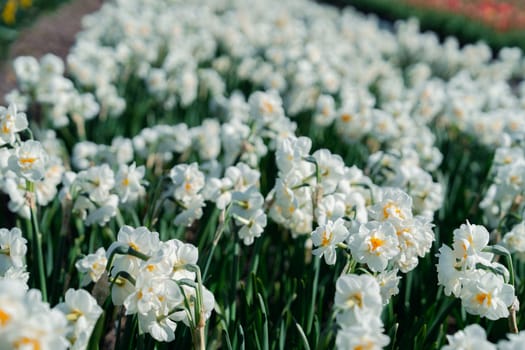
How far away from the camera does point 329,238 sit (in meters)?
1.63

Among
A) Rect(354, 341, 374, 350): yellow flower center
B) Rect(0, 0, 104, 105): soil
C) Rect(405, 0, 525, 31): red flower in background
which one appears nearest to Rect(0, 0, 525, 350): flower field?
Rect(354, 341, 374, 350): yellow flower center

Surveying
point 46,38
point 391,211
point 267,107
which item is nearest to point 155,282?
point 391,211

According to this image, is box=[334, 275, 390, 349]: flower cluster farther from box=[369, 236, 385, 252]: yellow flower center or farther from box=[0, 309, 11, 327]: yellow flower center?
box=[0, 309, 11, 327]: yellow flower center

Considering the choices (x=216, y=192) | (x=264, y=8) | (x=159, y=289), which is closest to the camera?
(x=159, y=289)

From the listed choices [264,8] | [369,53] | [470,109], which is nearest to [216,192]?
[470,109]

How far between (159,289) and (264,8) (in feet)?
20.9

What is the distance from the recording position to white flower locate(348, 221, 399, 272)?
4.93 ft

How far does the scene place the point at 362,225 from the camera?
1.53 m

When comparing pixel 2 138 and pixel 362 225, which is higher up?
pixel 362 225

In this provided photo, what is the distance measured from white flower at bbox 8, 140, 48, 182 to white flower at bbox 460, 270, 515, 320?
122 cm

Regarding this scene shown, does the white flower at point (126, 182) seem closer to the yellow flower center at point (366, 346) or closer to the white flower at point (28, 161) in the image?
the white flower at point (28, 161)

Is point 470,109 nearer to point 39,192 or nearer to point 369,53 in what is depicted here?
point 369,53

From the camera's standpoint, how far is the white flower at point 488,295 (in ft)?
4.92

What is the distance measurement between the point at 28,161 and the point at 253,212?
682 mm
